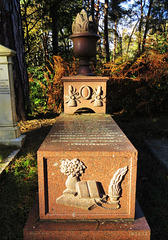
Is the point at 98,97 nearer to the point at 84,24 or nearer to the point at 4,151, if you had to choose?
the point at 84,24

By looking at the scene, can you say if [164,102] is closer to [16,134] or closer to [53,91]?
[53,91]

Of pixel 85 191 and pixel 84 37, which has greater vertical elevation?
pixel 84 37

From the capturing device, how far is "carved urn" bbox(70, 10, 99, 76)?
3.65 metres

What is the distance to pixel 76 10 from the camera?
9.53 meters

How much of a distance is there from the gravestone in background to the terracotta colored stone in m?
1.11

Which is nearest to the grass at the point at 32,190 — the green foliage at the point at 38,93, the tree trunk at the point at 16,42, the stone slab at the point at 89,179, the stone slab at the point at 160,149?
the stone slab at the point at 160,149

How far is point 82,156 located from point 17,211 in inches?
47.5

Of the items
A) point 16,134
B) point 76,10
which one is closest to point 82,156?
point 16,134

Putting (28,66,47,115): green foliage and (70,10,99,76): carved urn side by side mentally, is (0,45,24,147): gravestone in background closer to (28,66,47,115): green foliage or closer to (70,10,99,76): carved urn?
(70,10,99,76): carved urn

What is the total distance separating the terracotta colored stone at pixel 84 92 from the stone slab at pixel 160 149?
1.39 meters

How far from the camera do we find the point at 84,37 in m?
3.69

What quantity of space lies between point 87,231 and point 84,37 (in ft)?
10.1

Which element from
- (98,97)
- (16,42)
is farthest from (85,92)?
(16,42)

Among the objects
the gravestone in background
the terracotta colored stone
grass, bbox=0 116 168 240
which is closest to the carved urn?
the terracotta colored stone
